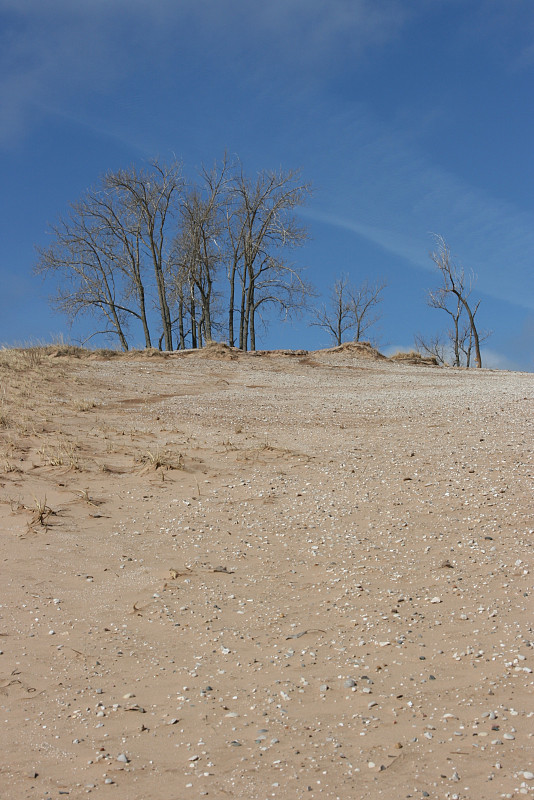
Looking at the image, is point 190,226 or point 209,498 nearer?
point 209,498

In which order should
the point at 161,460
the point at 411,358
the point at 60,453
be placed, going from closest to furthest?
the point at 161,460 → the point at 60,453 → the point at 411,358

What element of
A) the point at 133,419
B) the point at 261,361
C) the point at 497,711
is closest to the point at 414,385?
the point at 261,361

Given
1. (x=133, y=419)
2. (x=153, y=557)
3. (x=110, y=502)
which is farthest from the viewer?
(x=133, y=419)

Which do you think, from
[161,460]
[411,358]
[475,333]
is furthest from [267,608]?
[475,333]

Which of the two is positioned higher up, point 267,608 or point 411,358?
point 411,358

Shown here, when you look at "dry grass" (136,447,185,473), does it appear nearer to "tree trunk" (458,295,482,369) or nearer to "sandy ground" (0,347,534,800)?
"sandy ground" (0,347,534,800)

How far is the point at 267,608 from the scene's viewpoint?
16.2 ft

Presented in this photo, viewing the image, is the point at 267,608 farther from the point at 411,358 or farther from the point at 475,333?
the point at 475,333

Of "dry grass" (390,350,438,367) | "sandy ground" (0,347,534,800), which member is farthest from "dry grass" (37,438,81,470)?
"dry grass" (390,350,438,367)

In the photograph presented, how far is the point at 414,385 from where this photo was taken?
15508mm

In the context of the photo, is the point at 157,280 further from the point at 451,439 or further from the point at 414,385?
the point at 451,439

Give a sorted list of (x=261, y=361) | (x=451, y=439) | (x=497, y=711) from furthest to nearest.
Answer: (x=261, y=361) < (x=451, y=439) < (x=497, y=711)

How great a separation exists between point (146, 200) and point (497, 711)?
29.3m

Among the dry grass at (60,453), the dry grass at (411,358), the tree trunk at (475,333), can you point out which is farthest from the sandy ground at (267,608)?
the tree trunk at (475,333)
